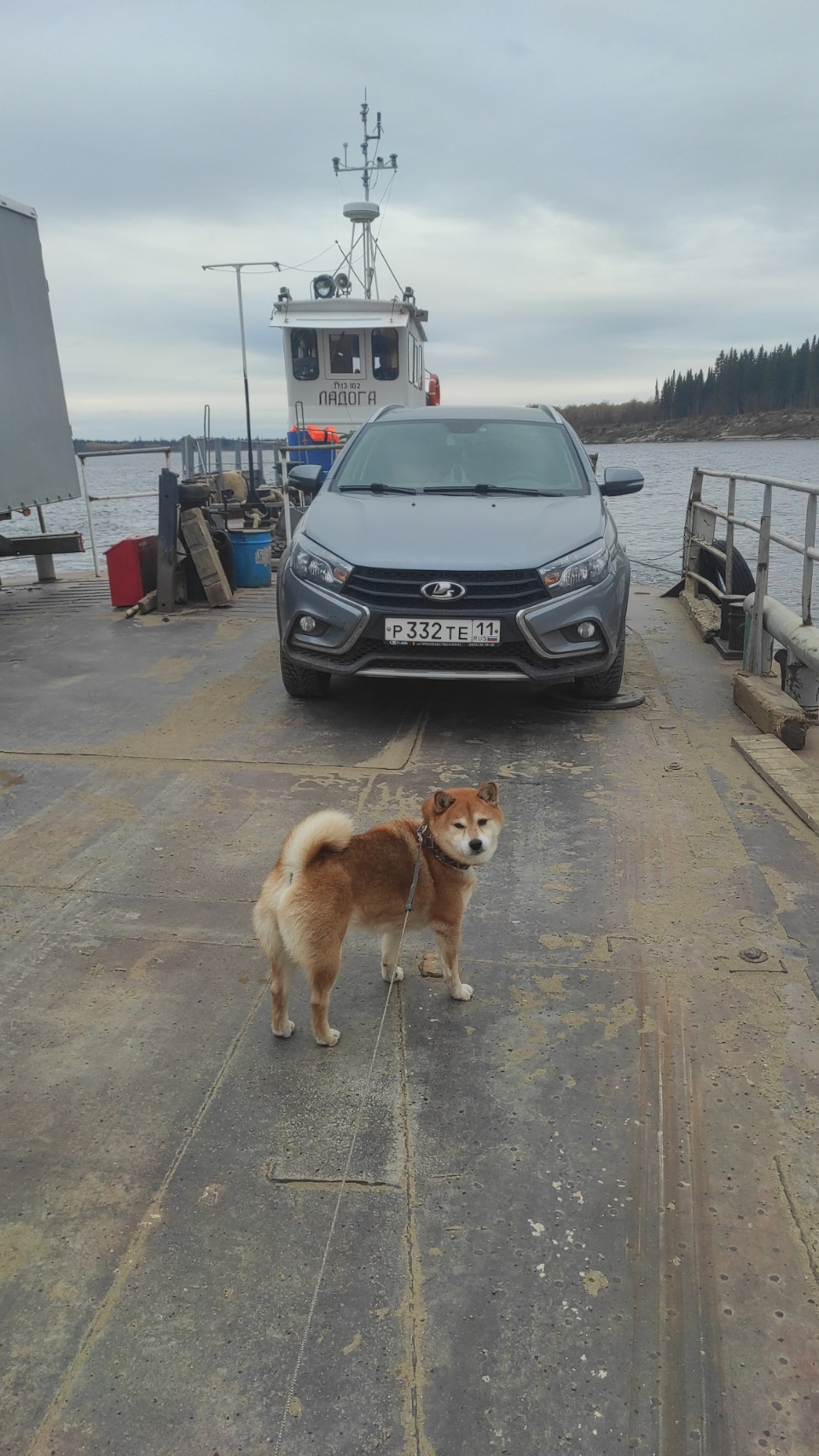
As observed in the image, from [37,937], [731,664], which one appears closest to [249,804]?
[37,937]

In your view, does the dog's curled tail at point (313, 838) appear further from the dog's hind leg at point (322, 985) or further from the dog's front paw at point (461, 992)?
the dog's front paw at point (461, 992)

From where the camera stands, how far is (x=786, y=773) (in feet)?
15.8

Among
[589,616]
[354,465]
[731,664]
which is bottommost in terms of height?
[731,664]

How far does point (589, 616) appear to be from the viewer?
5492 mm

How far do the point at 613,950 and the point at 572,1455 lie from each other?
1.73 meters

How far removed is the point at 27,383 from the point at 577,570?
7612 millimetres

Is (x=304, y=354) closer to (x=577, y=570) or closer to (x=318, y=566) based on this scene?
(x=318, y=566)

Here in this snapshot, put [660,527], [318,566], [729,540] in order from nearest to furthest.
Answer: [318,566]
[729,540]
[660,527]

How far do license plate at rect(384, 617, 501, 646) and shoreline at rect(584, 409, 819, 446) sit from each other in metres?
98.8

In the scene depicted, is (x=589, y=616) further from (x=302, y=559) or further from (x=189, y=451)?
(x=189, y=451)

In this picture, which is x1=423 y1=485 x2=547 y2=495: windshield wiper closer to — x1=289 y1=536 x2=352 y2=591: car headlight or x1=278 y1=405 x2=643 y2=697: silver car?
x1=278 y1=405 x2=643 y2=697: silver car

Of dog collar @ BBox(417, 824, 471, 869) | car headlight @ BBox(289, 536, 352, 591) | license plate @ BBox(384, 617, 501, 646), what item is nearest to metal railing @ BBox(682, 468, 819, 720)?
license plate @ BBox(384, 617, 501, 646)

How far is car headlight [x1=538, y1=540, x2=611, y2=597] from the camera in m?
5.45

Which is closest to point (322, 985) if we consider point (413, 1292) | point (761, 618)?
point (413, 1292)
